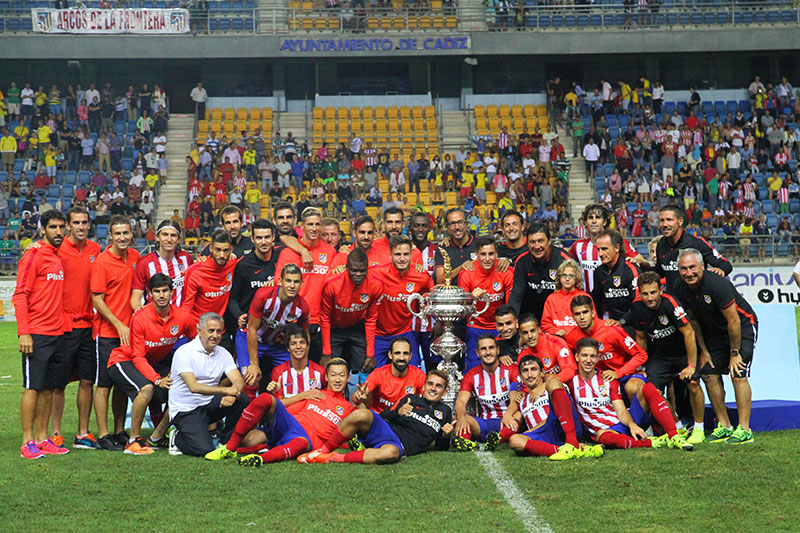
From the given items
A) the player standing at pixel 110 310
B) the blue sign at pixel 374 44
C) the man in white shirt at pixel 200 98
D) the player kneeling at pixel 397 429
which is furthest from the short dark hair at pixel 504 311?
the man in white shirt at pixel 200 98

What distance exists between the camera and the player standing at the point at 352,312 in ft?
30.5

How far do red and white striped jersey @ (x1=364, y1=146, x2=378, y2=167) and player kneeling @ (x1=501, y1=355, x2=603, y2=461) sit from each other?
20.5 meters

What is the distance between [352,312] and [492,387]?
1.50 meters

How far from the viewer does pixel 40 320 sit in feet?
28.2

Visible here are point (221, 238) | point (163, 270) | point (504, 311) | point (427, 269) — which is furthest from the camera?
point (427, 269)

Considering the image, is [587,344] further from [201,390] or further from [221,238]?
[221,238]

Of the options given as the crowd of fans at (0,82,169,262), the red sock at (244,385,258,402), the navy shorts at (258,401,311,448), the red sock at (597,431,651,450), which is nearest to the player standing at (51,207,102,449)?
the red sock at (244,385,258,402)

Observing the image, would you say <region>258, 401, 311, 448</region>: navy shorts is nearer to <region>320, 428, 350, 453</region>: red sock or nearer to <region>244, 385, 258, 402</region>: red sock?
<region>320, 428, 350, 453</region>: red sock

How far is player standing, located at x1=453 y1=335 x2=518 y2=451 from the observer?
873cm

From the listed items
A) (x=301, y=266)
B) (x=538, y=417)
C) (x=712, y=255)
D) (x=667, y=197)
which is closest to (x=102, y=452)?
(x=301, y=266)

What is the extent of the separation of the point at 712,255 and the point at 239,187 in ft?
63.6

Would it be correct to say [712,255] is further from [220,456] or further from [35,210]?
[35,210]

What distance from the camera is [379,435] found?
8.10 m

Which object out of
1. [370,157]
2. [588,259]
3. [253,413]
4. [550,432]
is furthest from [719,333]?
[370,157]
